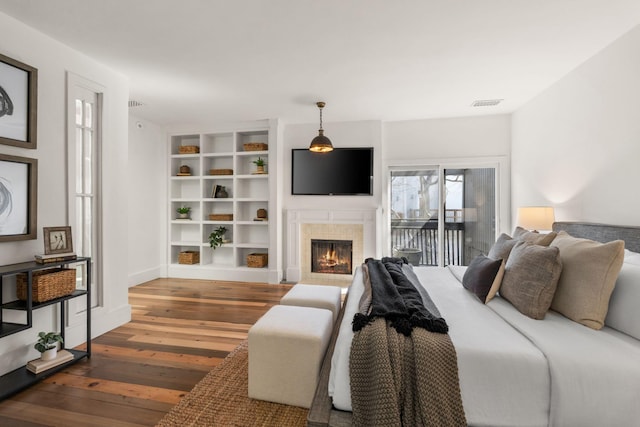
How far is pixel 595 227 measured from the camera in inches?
102

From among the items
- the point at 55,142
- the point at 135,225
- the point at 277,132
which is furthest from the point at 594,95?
the point at 135,225

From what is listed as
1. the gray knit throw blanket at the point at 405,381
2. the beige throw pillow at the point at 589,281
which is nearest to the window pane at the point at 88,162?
the gray knit throw blanket at the point at 405,381

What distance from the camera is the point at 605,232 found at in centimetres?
246

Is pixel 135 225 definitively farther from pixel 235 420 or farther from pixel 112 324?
pixel 235 420

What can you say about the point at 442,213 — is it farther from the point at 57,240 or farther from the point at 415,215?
the point at 57,240

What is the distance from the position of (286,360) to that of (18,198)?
7.43 feet

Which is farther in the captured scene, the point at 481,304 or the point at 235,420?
the point at 481,304

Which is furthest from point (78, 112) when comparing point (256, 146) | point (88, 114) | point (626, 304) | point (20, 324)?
point (626, 304)

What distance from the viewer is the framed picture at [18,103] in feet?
6.95

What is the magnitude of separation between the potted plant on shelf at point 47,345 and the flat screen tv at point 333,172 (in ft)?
11.4

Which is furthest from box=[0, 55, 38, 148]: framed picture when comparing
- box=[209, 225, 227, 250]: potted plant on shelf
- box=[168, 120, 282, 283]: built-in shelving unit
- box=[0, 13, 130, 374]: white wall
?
box=[209, 225, 227, 250]: potted plant on shelf

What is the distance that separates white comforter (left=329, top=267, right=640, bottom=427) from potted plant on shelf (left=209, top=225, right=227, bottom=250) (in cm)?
396

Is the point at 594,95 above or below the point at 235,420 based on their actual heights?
above

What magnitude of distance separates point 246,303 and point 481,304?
275 centimetres
